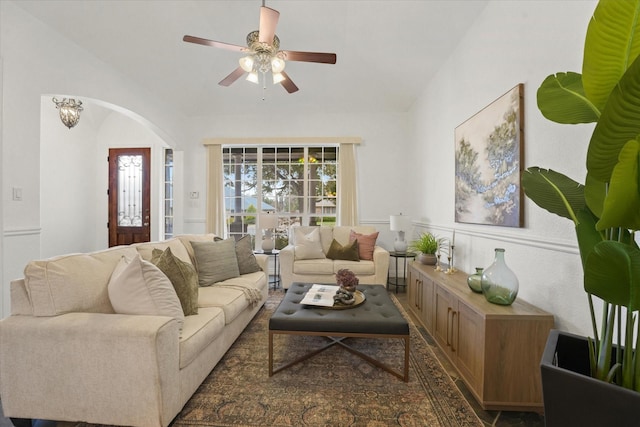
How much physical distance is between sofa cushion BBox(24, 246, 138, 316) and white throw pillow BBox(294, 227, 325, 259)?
2.55m

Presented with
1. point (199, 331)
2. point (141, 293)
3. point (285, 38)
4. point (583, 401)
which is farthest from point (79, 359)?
point (285, 38)

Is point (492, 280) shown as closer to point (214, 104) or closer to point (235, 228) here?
point (235, 228)

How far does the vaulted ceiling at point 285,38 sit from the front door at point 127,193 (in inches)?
69.1

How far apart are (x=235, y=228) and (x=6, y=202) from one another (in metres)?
3.12

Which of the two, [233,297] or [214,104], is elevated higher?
[214,104]

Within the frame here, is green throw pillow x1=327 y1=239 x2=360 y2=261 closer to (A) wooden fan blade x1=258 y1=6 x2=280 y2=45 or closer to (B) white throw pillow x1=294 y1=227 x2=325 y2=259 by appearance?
(B) white throw pillow x1=294 y1=227 x2=325 y2=259

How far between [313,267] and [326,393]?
82.8 inches

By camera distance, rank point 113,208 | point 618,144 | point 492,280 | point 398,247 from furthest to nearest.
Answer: point 113,208 < point 398,247 < point 492,280 < point 618,144

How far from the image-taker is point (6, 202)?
7.76ft

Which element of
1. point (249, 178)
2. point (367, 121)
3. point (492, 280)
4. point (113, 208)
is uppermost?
point (367, 121)

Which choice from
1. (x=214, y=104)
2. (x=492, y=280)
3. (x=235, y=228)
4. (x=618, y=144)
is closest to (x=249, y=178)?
(x=235, y=228)

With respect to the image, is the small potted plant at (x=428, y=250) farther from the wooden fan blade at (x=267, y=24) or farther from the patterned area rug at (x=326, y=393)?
the wooden fan blade at (x=267, y=24)

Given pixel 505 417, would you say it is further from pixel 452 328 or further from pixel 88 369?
pixel 88 369

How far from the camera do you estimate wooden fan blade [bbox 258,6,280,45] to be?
2152 mm
